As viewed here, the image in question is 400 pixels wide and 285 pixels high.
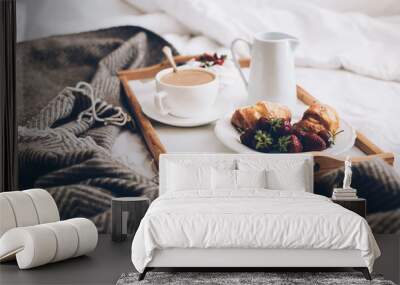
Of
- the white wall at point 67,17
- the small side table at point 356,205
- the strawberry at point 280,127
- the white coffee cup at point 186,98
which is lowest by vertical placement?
the small side table at point 356,205

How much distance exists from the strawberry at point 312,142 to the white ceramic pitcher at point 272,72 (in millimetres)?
313

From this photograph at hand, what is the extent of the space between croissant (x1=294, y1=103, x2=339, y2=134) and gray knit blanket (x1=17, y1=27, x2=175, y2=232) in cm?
143

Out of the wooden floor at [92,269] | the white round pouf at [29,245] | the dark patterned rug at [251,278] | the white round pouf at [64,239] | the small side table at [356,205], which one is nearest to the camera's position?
the dark patterned rug at [251,278]

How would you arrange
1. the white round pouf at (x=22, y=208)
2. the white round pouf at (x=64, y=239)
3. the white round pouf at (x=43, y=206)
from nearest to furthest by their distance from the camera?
the white round pouf at (x=64, y=239), the white round pouf at (x=22, y=208), the white round pouf at (x=43, y=206)

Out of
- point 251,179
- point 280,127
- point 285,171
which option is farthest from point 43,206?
point 280,127

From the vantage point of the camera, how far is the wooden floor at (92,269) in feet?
15.5

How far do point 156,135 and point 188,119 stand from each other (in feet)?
1.06

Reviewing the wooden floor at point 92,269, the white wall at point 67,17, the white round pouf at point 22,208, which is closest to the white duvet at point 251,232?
the wooden floor at point 92,269

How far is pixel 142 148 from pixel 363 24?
89.4 inches

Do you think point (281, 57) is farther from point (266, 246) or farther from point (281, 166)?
point (266, 246)

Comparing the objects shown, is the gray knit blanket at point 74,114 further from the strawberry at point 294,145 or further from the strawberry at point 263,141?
the strawberry at point 294,145

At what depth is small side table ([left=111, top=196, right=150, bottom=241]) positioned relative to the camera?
6078 mm

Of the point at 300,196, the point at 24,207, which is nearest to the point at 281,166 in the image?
the point at 300,196

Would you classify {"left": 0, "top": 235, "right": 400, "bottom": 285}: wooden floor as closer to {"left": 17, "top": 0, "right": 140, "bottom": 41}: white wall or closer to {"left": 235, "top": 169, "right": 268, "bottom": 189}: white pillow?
{"left": 235, "top": 169, "right": 268, "bottom": 189}: white pillow
